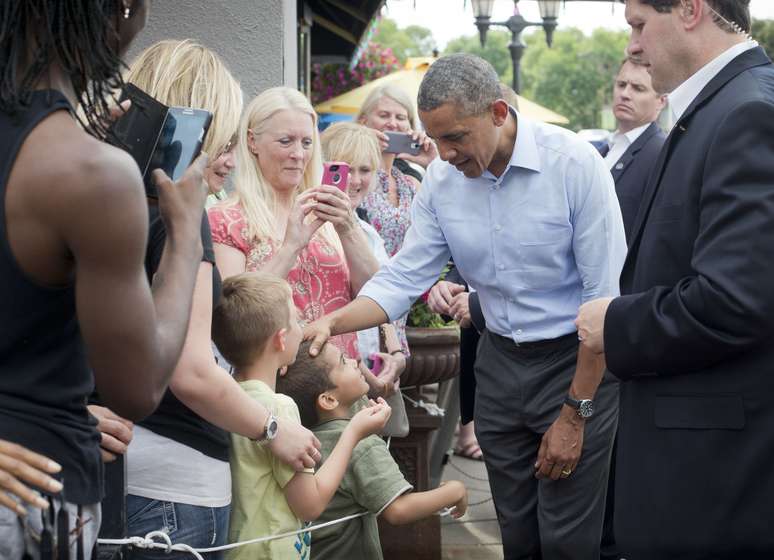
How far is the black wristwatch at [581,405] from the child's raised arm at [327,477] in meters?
0.83

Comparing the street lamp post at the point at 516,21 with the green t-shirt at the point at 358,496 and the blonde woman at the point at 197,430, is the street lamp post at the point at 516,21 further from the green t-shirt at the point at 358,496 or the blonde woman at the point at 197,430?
the blonde woman at the point at 197,430

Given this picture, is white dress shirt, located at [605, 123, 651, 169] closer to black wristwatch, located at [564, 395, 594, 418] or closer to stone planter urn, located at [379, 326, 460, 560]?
stone planter urn, located at [379, 326, 460, 560]

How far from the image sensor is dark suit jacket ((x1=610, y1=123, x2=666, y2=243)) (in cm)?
558

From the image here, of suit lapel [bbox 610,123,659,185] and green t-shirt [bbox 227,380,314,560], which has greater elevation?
suit lapel [bbox 610,123,659,185]

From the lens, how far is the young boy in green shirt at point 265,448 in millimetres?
3219

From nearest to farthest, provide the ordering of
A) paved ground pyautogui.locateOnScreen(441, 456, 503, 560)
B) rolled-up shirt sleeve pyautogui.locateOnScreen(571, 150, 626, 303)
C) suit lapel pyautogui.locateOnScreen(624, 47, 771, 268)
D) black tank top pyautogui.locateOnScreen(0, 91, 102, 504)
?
black tank top pyautogui.locateOnScreen(0, 91, 102, 504)
suit lapel pyautogui.locateOnScreen(624, 47, 771, 268)
rolled-up shirt sleeve pyautogui.locateOnScreen(571, 150, 626, 303)
paved ground pyautogui.locateOnScreen(441, 456, 503, 560)

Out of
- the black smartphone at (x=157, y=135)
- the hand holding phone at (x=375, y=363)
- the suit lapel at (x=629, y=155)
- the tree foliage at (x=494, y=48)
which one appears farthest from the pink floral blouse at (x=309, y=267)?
the tree foliage at (x=494, y=48)

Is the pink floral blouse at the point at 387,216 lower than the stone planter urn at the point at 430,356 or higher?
higher

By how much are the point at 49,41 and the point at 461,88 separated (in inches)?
92.4

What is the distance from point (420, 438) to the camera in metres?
5.77

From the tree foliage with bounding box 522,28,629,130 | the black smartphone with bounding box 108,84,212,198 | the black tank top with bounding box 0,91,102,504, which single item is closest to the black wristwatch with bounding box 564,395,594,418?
the black smartphone with bounding box 108,84,212,198

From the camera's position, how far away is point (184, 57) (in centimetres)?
315

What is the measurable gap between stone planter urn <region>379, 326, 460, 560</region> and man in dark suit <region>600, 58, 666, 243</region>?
1.14 metres

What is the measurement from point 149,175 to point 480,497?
5.42m
